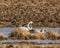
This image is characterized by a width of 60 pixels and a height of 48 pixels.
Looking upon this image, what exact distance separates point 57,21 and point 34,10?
7690 mm

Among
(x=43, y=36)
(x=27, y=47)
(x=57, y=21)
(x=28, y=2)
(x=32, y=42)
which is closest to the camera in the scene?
(x=27, y=47)

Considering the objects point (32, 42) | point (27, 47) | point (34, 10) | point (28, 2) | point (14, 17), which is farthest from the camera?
point (28, 2)

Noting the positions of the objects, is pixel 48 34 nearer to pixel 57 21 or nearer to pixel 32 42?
pixel 32 42

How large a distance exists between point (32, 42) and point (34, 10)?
22131 millimetres

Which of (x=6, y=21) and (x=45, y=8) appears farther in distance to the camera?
(x=45, y=8)

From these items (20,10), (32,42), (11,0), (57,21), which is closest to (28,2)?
(11,0)

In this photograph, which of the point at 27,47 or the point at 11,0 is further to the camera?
the point at 11,0

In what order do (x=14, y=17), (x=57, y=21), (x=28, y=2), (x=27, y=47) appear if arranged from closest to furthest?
(x=27, y=47) < (x=57, y=21) < (x=14, y=17) < (x=28, y=2)

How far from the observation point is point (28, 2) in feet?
175

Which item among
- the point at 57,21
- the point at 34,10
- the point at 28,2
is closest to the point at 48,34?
the point at 57,21

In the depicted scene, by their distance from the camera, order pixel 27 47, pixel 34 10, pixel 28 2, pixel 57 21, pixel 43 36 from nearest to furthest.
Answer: pixel 27 47 < pixel 43 36 < pixel 57 21 < pixel 34 10 < pixel 28 2

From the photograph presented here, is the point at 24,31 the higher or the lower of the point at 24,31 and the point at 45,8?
the higher

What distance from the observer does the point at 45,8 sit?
48031 mm

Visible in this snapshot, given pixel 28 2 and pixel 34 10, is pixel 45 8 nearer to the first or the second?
pixel 34 10
